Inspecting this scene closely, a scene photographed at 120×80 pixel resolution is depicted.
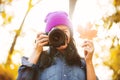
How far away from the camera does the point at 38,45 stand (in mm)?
1116

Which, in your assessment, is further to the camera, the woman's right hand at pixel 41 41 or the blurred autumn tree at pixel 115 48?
the blurred autumn tree at pixel 115 48

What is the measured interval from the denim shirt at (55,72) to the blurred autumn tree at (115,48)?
11.7 inches

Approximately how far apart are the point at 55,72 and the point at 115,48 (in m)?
0.44

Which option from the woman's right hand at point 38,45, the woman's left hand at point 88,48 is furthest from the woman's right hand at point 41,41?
the woman's left hand at point 88,48

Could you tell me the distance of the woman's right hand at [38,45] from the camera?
1.10 meters

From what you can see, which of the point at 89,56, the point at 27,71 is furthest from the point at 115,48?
the point at 27,71

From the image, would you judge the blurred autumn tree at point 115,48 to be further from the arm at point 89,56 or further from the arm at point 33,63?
the arm at point 33,63

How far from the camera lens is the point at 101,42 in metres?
1.41

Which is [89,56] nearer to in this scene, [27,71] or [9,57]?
[27,71]

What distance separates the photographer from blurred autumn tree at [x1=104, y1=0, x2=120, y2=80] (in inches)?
55.3

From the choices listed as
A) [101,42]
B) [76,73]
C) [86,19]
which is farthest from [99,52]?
[76,73]

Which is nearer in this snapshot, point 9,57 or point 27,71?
point 27,71

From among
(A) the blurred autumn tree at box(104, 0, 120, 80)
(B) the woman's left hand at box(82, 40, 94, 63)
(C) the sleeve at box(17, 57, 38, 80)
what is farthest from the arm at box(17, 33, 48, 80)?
(A) the blurred autumn tree at box(104, 0, 120, 80)

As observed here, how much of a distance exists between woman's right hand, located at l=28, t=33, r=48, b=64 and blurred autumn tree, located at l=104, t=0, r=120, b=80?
0.44 meters
